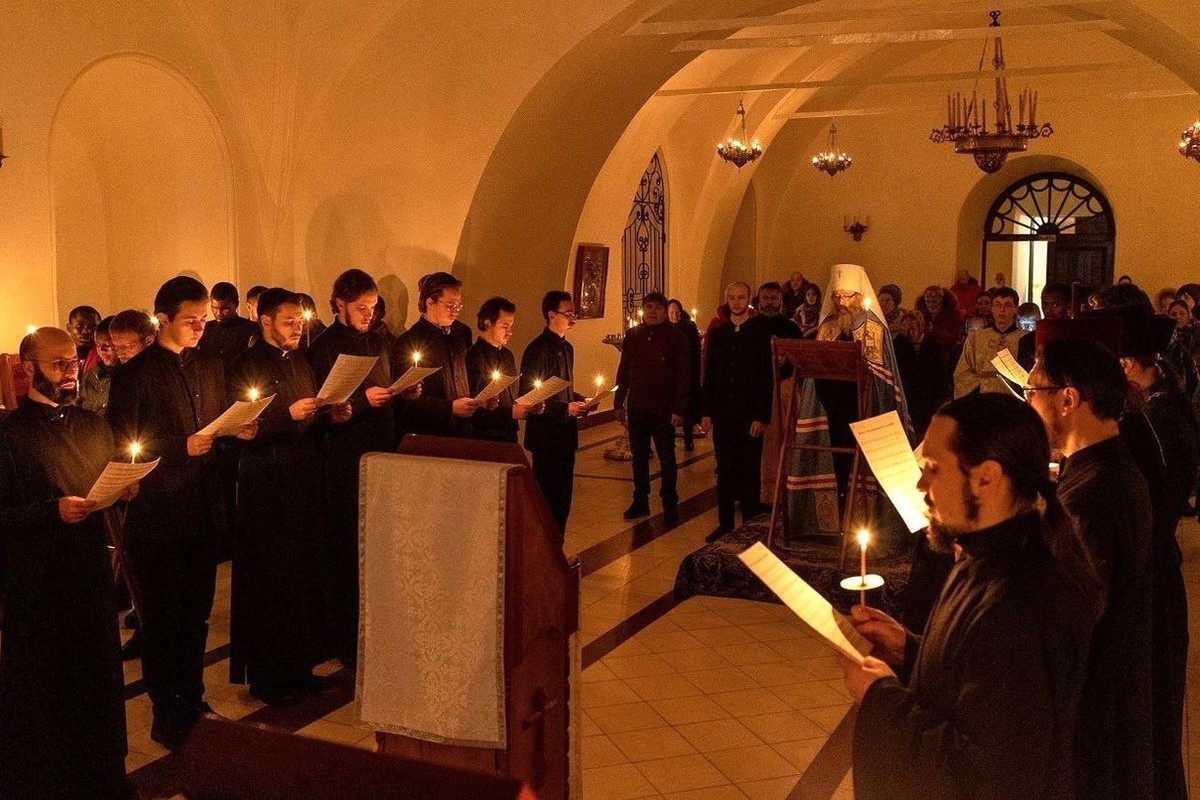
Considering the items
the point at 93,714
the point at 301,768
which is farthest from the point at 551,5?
the point at 301,768

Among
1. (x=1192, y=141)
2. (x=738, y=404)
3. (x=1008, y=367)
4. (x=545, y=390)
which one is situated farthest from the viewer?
(x=1192, y=141)

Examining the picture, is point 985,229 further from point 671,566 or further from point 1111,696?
point 1111,696

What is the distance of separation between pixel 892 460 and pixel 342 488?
3244mm

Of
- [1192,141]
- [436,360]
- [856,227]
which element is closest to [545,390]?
[436,360]

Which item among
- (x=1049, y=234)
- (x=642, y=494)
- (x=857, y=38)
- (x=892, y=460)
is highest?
(x=857, y=38)

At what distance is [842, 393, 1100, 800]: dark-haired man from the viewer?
89.0 inches

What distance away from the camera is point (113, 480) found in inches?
166

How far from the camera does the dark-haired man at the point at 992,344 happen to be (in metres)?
9.38

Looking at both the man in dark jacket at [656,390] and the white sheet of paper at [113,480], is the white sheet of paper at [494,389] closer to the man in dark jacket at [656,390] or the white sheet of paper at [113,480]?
the white sheet of paper at [113,480]

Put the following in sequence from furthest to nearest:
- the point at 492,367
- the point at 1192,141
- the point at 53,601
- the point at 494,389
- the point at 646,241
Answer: the point at 646,241 → the point at 1192,141 → the point at 492,367 → the point at 494,389 → the point at 53,601

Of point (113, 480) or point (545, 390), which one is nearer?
point (113, 480)

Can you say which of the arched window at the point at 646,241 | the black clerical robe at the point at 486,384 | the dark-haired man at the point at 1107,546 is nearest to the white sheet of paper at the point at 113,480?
the dark-haired man at the point at 1107,546

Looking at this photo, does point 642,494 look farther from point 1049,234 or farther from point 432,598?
point 1049,234

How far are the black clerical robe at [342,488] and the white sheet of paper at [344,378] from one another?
469 millimetres
